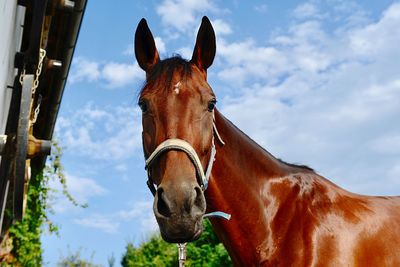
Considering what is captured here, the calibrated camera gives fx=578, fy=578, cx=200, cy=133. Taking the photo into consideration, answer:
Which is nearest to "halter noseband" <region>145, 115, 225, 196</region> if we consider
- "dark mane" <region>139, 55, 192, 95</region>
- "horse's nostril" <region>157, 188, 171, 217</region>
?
"horse's nostril" <region>157, 188, 171, 217</region>

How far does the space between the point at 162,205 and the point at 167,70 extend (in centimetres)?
90

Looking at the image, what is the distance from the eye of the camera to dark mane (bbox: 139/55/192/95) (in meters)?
3.42

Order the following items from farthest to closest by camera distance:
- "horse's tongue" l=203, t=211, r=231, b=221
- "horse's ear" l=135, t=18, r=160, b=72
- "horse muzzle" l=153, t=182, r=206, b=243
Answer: "horse's ear" l=135, t=18, r=160, b=72, "horse's tongue" l=203, t=211, r=231, b=221, "horse muzzle" l=153, t=182, r=206, b=243

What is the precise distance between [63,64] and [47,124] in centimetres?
257

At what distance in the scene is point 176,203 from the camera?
2941mm

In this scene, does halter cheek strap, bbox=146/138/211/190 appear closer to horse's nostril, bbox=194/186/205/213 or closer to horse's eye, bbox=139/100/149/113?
horse's nostril, bbox=194/186/205/213

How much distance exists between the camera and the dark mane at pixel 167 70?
3.42 metres

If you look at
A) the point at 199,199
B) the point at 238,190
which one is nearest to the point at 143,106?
the point at 199,199

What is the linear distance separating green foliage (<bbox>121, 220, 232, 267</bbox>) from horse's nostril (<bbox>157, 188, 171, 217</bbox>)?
10393 mm

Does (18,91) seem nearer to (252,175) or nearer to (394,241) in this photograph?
(252,175)

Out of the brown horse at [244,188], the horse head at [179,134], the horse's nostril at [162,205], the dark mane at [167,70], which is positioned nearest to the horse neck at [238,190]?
the brown horse at [244,188]

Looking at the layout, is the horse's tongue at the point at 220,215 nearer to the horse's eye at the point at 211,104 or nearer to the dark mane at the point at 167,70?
the horse's eye at the point at 211,104

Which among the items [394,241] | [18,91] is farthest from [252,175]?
[18,91]

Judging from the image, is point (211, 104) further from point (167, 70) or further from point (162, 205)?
point (162, 205)
